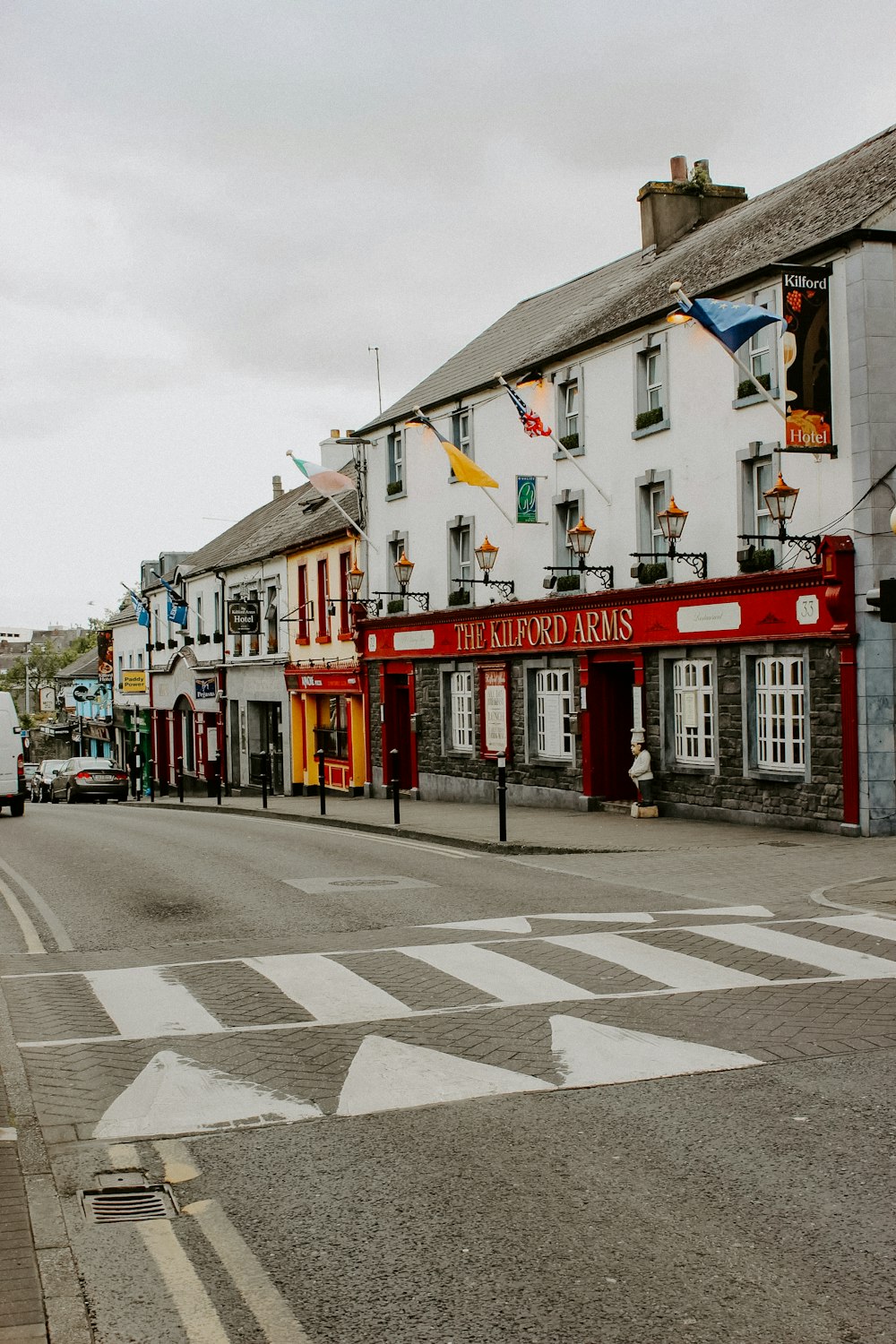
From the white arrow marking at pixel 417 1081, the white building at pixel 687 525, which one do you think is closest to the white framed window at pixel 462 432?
the white building at pixel 687 525

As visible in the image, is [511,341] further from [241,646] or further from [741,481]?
[241,646]

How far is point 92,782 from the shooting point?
46.1 metres

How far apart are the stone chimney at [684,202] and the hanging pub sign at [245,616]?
18795mm

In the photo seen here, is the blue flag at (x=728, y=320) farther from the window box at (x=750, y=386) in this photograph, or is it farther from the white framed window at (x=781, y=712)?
Result: the white framed window at (x=781, y=712)

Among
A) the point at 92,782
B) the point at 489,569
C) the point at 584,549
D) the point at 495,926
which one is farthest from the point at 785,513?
the point at 92,782

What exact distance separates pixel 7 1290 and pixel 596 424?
2228 centimetres

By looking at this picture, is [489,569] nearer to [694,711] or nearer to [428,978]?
[694,711]

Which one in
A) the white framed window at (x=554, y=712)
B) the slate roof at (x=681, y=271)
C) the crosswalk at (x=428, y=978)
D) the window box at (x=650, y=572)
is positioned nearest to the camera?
the crosswalk at (x=428, y=978)

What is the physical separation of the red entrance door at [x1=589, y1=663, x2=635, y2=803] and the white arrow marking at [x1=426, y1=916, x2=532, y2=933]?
13173mm

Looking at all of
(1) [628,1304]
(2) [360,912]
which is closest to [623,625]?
(2) [360,912]

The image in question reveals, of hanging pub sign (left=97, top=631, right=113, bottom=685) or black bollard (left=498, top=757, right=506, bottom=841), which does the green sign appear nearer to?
black bollard (left=498, top=757, right=506, bottom=841)

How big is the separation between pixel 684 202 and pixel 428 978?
906 inches

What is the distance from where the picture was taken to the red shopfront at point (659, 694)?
19.5 metres

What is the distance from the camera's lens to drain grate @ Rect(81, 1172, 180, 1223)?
5.55m
